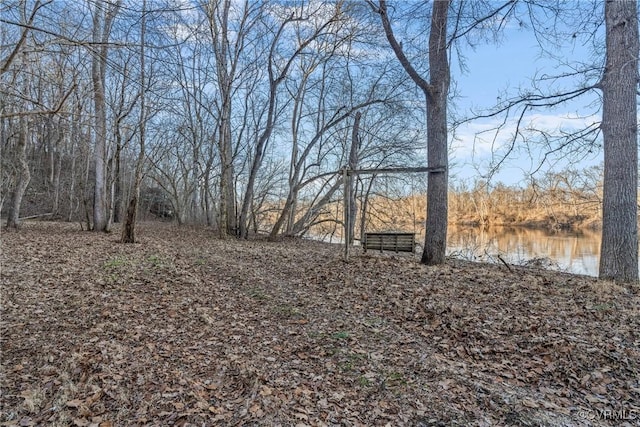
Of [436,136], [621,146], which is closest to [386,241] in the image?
[436,136]

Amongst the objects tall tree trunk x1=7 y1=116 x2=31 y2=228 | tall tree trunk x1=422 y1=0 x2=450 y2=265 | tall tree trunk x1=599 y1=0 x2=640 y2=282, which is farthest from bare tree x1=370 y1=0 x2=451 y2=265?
tall tree trunk x1=7 y1=116 x2=31 y2=228

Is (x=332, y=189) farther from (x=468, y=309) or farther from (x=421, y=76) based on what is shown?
(x=468, y=309)

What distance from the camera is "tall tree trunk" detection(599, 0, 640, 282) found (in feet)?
18.8

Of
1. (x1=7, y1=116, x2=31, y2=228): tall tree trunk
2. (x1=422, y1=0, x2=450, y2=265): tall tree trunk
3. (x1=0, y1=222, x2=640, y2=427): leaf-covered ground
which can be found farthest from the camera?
(x1=7, y1=116, x2=31, y2=228): tall tree trunk

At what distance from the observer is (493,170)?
7.57m

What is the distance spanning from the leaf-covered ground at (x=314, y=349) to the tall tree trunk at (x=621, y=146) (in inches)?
34.1

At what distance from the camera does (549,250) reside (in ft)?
50.6

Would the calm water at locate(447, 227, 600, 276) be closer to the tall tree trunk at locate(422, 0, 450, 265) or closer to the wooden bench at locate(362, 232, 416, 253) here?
the wooden bench at locate(362, 232, 416, 253)

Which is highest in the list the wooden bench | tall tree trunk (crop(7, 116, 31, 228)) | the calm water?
tall tree trunk (crop(7, 116, 31, 228))

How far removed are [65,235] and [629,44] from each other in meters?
12.9

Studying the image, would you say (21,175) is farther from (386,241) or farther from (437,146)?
(437,146)

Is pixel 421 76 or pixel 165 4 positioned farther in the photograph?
pixel 421 76

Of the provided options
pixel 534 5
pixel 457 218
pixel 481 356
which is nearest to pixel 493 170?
pixel 534 5

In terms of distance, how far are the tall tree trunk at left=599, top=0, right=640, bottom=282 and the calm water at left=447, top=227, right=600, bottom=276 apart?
3330mm
